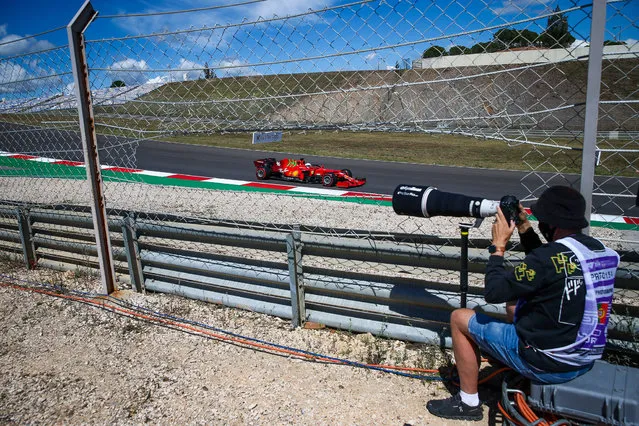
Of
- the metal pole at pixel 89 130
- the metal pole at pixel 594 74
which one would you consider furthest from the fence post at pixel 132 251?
the metal pole at pixel 594 74

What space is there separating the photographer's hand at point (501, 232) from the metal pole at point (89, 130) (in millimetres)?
3616

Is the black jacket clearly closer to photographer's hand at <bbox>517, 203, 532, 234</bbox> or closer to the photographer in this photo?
the photographer

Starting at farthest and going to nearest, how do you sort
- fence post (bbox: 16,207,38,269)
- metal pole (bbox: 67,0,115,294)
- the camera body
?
fence post (bbox: 16,207,38,269), metal pole (bbox: 67,0,115,294), the camera body

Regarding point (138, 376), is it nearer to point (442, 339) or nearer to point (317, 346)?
point (317, 346)

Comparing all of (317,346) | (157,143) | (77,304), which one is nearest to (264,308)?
(317,346)

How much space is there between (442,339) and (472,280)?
183cm

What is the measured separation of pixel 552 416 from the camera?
2.29 meters

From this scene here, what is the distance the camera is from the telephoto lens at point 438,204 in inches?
98.3

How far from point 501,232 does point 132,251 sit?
11.3ft

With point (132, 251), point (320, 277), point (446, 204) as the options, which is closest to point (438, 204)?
point (446, 204)

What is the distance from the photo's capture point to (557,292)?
2156mm

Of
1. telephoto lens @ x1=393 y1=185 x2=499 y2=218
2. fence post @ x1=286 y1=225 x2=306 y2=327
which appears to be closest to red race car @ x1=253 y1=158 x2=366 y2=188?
fence post @ x1=286 y1=225 x2=306 y2=327

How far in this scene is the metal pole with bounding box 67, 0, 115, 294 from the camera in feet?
13.8

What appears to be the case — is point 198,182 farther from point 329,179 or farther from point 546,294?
point 546,294
